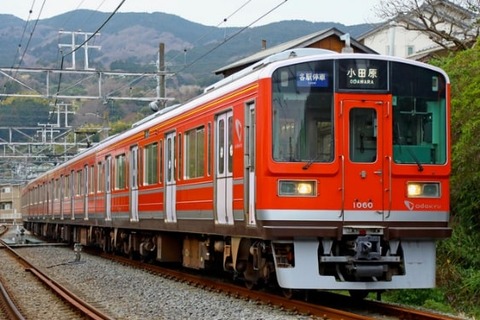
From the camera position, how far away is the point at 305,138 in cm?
991

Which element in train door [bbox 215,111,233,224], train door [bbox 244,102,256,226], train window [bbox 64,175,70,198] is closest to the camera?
train door [bbox 244,102,256,226]

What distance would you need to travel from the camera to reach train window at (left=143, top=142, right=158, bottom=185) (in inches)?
625

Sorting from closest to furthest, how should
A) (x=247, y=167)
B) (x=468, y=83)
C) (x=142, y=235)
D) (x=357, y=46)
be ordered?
(x=247, y=167), (x=468, y=83), (x=142, y=235), (x=357, y=46)

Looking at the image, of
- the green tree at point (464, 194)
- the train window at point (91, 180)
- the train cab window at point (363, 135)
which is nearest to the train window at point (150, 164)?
the green tree at point (464, 194)

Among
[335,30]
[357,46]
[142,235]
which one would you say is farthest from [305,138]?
[335,30]

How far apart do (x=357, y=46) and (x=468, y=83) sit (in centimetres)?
1438

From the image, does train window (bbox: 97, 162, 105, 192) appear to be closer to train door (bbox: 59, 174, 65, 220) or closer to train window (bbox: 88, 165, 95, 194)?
train window (bbox: 88, 165, 95, 194)

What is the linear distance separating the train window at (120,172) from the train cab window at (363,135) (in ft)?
31.0

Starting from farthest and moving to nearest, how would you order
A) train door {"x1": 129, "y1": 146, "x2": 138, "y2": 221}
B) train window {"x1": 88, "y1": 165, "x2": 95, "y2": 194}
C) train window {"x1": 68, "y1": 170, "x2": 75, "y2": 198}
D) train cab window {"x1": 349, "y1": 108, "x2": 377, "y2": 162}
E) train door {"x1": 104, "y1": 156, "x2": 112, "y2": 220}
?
1. train window {"x1": 68, "y1": 170, "x2": 75, "y2": 198}
2. train window {"x1": 88, "y1": 165, "x2": 95, "y2": 194}
3. train door {"x1": 104, "y1": 156, "x2": 112, "y2": 220}
4. train door {"x1": 129, "y1": 146, "x2": 138, "y2": 221}
5. train cab window {"x1": 349, "y1": 108, "x2": 377, "y2": 162}

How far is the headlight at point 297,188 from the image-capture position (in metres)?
9.77

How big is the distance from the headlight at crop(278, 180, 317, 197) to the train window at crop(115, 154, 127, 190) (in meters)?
9.37

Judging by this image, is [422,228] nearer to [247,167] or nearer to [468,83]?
[247,167]

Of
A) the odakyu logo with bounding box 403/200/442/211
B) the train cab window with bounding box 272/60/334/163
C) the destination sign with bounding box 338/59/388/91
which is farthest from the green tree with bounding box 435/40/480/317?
the train cab window with bounding box 272/60/334/163

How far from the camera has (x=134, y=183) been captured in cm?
1783
